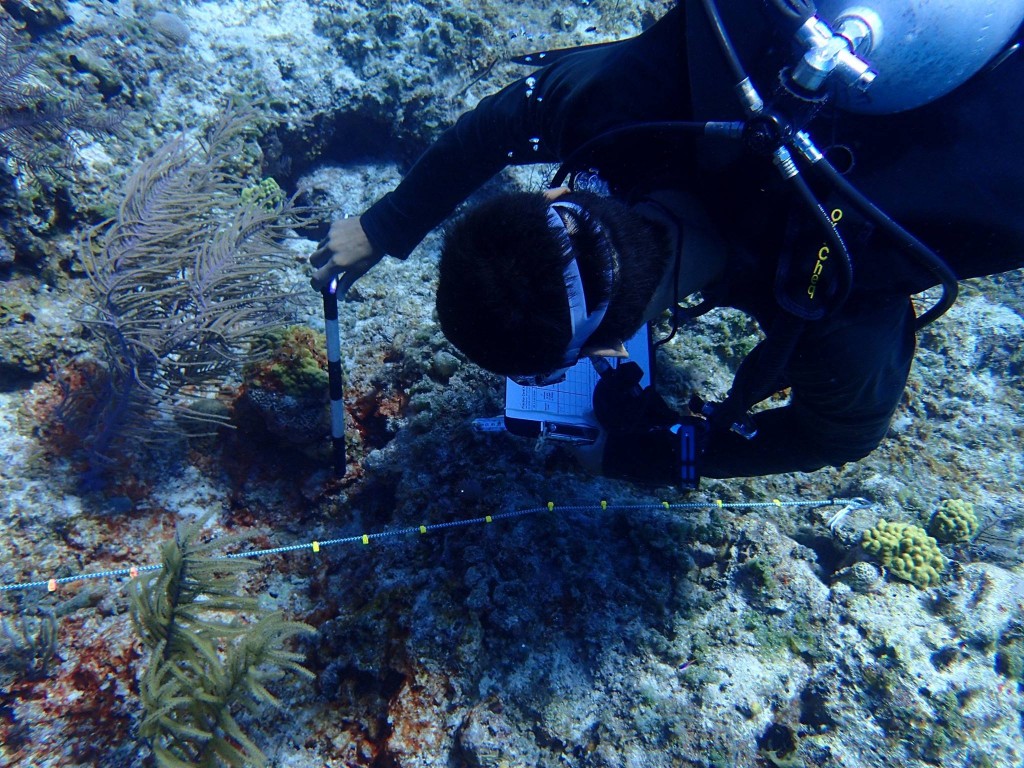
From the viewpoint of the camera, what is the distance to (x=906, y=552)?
2891mm

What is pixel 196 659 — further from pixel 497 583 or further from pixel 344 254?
pixel 344 254

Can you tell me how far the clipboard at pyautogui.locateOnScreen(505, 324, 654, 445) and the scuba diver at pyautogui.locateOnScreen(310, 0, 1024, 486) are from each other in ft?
2.22

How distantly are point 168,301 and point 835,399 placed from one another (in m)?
3.34

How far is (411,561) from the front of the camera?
8.49 feet

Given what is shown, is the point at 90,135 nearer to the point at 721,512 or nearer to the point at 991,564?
the point at 721,512

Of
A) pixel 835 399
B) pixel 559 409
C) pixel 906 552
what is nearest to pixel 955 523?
pixel 906 552

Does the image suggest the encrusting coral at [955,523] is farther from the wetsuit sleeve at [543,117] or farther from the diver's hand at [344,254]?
the diver's hand at [344,254]

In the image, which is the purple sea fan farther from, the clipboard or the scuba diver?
the scuba diver

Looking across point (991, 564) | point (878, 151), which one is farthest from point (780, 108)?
point (991, 564)

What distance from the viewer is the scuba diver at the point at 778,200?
1.44 m

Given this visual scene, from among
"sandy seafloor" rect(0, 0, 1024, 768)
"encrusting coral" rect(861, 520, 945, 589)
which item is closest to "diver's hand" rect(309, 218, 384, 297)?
"sandy seafloor" rect(0, 0, 1024, 768)

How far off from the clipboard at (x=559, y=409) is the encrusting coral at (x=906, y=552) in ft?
5.83

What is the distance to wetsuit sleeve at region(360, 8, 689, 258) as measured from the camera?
6.35 feet

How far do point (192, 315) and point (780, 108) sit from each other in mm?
3023
